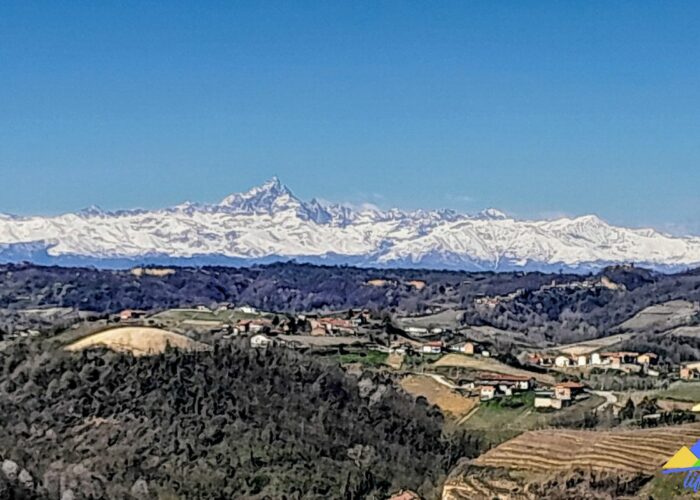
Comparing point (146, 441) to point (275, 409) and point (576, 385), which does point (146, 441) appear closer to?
point (275, 409)

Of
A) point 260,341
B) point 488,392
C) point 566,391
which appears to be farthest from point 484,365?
point 260,341

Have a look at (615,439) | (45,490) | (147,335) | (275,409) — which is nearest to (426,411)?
(275,409)

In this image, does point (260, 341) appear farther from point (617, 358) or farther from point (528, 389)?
point (617, 358)

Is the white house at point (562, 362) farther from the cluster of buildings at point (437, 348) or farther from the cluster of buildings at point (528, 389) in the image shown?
the cluster of buildings at point (528, 389)

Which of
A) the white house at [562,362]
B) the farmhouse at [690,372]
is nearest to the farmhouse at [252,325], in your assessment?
the white house at [562,362]

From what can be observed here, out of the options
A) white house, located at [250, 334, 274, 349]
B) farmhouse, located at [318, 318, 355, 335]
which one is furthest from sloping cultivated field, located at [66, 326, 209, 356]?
farmhouse, located at [318, 318, 355, 335]
